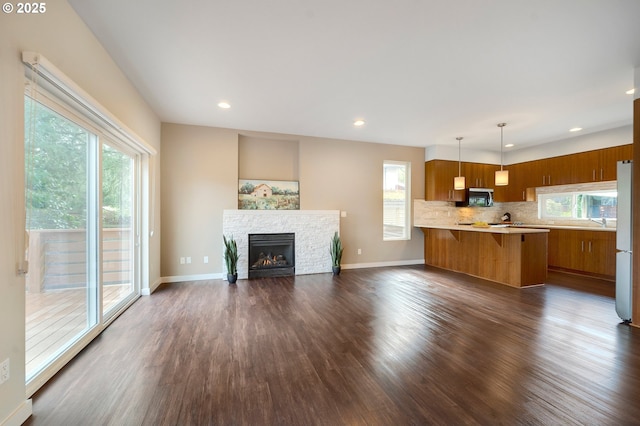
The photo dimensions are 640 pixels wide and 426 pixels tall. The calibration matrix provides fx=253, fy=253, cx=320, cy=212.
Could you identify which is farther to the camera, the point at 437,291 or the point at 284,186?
the point at 284,186

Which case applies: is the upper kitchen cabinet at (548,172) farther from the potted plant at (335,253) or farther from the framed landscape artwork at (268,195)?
the framed landscape artwork at (268,195)

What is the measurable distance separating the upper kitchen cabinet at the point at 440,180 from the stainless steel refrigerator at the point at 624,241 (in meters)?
3.13

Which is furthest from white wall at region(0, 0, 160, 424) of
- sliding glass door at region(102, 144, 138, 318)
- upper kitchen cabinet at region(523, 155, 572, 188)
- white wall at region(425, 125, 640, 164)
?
upper kitchen cabinet at region(523, 155, 572, 188)

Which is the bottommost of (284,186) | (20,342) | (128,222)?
(20,342)

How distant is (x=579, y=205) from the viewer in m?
5.64

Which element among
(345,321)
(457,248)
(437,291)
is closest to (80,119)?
(345,321)

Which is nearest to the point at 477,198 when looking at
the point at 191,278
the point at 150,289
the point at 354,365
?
the point at 354,365

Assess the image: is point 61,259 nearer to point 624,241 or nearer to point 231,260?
point 231,260

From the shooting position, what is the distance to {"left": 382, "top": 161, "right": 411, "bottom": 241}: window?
6031 mm

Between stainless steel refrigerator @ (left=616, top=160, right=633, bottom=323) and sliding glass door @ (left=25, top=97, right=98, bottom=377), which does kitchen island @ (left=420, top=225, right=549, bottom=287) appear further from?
sliding glass door @ (left=25, top=97, right=98, bottom=377)

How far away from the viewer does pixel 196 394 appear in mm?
1696

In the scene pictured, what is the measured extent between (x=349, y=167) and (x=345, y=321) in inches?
141

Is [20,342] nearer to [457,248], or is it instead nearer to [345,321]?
[345,321]

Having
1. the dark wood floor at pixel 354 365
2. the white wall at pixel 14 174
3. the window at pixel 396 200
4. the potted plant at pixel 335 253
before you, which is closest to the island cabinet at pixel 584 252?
the dark wood floor at pixel 354 365
